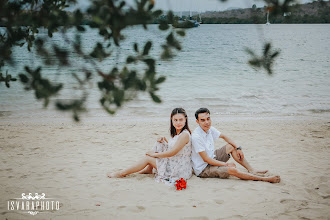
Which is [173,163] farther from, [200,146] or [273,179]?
[273,179]

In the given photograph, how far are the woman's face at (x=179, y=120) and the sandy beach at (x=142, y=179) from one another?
0.98m

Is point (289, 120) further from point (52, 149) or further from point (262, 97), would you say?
point (52, 149)

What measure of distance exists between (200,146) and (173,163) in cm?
58

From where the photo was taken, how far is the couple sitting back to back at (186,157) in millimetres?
5438

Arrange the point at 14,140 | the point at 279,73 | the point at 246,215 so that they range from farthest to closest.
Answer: the point at 279,73 → the point at 14,140 → the point at 246,215

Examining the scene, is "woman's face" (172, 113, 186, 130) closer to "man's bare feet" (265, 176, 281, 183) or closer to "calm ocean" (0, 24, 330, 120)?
"man's bare feet" (265, 176, 281, 183)

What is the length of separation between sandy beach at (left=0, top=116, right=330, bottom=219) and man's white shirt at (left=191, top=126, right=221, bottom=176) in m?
0.24

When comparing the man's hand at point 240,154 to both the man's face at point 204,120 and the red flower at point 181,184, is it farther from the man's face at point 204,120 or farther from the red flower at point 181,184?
the red flower at point 181,184

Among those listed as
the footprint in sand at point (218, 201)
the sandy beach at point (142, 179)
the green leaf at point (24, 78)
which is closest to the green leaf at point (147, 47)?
the green leaf at point (24, 78)

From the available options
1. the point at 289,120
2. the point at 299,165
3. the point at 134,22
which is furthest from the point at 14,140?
the point at 289,120

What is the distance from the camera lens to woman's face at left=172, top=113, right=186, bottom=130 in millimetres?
5476

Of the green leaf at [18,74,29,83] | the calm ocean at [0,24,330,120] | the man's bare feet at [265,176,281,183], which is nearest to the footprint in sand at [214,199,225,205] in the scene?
the man's bare feet at [265,176,281,183]

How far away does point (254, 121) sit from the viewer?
37.6ft

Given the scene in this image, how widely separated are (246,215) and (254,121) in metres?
7.44
